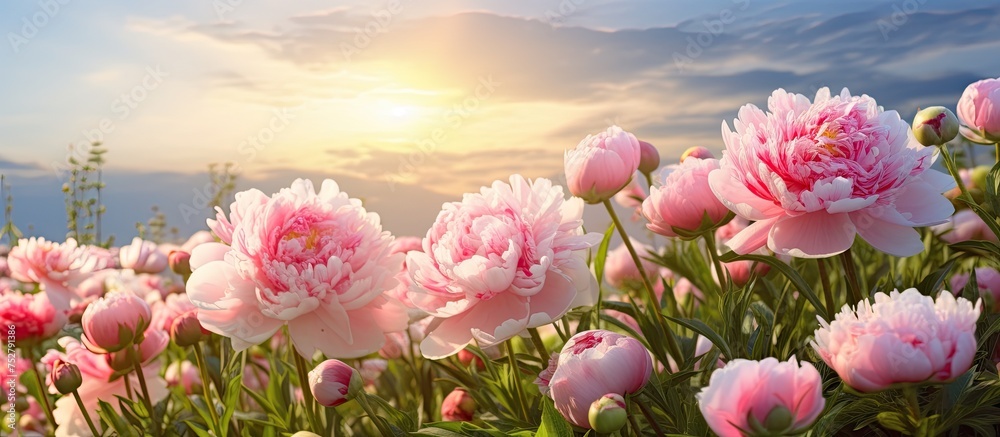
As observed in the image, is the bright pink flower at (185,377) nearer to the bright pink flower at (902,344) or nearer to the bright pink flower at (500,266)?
the bright pink flower at (500,266)

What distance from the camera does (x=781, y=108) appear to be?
931 mm

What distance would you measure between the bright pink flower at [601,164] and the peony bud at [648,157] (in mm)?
261

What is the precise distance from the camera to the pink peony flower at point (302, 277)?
3.23 ft

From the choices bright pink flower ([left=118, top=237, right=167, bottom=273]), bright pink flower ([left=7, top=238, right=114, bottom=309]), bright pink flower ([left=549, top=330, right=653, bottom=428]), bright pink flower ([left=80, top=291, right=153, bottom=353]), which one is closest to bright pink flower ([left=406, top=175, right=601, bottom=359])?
bright pink flower ([left=549, top=330, right=653, bottom=428])

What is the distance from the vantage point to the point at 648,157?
1.31 m

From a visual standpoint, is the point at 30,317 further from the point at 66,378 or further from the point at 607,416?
the point at 607,416

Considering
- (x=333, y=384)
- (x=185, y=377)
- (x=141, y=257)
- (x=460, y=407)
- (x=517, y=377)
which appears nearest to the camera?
(x=333, y=384)

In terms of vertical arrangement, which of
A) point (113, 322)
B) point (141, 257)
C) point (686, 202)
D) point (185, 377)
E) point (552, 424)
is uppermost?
point (686, 202)

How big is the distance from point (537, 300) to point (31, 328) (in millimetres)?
956

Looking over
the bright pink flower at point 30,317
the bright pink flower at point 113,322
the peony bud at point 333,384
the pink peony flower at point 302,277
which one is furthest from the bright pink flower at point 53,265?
the peony bud at point 333,384

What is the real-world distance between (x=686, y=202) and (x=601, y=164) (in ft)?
0.38

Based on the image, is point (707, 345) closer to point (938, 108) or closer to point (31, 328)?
point (938, 108)

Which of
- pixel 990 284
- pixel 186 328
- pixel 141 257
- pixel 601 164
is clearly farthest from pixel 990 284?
pixel 141 257

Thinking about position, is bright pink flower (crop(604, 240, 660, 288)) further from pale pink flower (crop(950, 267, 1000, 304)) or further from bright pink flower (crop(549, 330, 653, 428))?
bright pink flower (crop(549, 330, 653, 428))
